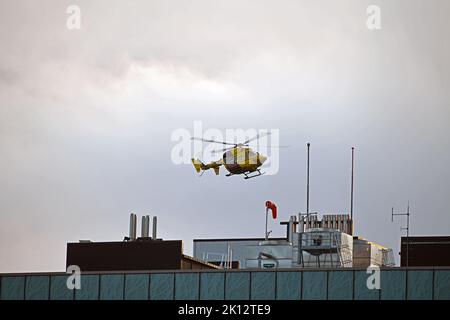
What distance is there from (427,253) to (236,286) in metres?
20.7

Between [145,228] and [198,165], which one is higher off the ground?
[198,165]

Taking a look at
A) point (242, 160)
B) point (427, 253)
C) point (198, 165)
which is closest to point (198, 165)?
point (198, 165)

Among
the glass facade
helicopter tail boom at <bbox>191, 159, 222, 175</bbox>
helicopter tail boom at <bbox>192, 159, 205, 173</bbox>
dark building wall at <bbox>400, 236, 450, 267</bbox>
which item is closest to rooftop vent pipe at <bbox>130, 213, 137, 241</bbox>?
the glass facade

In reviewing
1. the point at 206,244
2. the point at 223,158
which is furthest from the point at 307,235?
the point at 206,244

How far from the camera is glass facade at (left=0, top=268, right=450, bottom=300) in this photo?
65188mm

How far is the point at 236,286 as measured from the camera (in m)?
69.0

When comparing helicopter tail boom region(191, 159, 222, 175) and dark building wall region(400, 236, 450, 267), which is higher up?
helicopter tail boom region(191, 159, 222, 175)

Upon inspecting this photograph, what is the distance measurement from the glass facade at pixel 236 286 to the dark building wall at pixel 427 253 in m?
17.6

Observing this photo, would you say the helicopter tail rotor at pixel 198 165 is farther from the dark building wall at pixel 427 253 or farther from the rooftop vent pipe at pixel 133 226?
the dark building wall at pixel 427 253

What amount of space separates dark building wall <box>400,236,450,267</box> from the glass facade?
1760cm

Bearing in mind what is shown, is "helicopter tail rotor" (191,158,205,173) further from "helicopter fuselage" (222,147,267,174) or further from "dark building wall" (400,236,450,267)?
"dark building wall" (400,236,450,267)

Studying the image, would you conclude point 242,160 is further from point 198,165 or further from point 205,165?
point 198,165

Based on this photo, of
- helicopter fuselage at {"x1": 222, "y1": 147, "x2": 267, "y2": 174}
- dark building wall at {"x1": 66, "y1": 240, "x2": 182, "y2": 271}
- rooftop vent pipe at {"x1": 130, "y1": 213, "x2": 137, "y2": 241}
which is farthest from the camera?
helicopter fuselage at {"x1": 222, "y1": 147, "x2": 267, "y2": 174}

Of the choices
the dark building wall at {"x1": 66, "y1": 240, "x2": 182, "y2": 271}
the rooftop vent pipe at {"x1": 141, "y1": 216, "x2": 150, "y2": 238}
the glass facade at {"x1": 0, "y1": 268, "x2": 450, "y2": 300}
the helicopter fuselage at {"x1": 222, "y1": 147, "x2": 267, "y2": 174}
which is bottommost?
the glass facade at {"x1": 0, "y1": 268, "x2": 450, "y2": 300}
